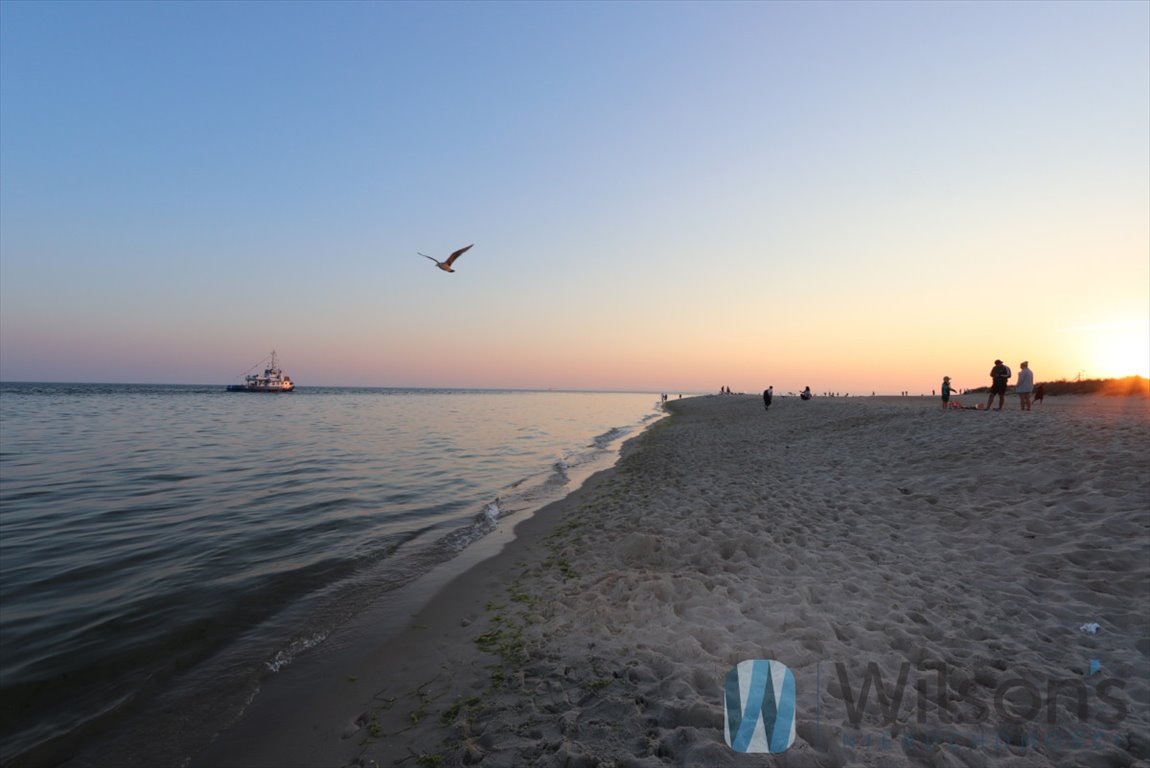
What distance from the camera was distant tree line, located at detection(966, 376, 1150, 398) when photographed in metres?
32.4

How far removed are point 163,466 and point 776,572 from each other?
23.9 meters

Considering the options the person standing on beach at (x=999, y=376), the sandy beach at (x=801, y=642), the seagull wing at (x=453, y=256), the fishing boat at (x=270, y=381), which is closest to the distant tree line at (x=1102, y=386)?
the person standing on beach at (x=999, y=376)

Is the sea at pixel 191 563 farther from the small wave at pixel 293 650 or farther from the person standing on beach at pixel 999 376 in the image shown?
the person standing on beach at pixel 999 376

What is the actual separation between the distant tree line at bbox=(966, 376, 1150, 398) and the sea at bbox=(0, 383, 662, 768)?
36932mm

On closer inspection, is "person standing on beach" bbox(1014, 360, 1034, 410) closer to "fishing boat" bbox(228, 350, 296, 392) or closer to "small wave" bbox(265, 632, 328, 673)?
"small wave" bbox(265, 632, 328, 673)

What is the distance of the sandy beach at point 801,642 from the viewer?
3980 mm

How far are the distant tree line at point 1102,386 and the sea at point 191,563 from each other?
121 feet

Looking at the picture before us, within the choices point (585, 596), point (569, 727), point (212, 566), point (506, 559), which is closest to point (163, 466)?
point (212, 566)

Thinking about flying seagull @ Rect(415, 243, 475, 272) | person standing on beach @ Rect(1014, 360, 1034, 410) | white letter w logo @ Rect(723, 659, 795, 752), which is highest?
flying seagull @ Rect(415, 243, 475, 272)

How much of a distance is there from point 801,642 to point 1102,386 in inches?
1825

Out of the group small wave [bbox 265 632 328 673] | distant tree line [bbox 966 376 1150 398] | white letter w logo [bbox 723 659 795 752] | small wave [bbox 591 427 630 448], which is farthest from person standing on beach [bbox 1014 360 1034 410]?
small wave [bbox 265 632 328 673]

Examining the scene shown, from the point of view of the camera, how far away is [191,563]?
9844 millimetres

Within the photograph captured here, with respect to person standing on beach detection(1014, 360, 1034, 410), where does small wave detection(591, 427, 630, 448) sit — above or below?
below

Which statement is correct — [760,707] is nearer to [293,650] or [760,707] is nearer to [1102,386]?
[293,650]
